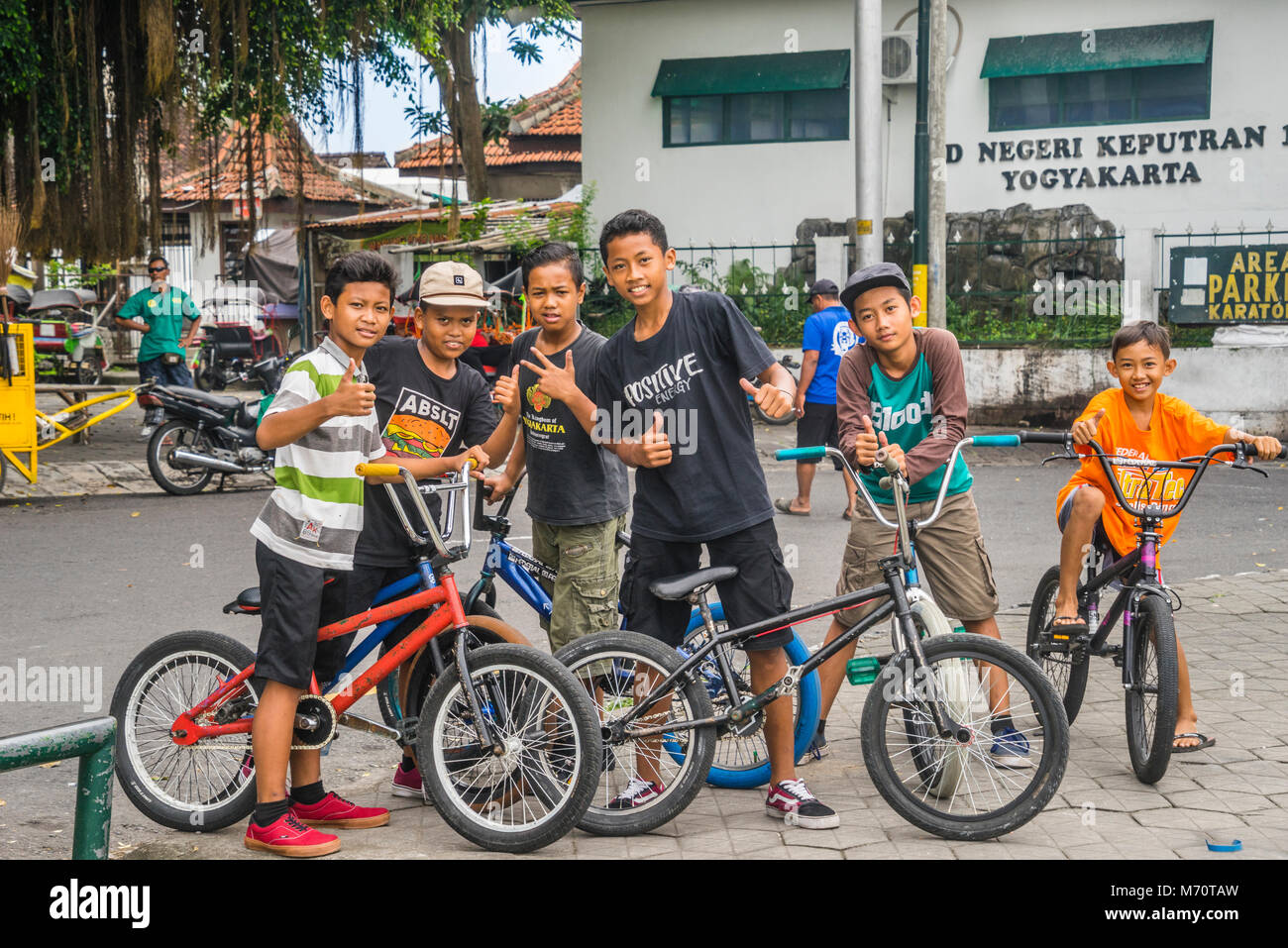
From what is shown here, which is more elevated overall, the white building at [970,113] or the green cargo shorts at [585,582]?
the white building at [970,113]

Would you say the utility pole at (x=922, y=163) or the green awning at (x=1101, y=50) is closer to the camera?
the utility pole at (x=922, y=163)

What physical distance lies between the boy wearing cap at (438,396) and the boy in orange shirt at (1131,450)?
208cm

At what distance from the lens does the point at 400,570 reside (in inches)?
180

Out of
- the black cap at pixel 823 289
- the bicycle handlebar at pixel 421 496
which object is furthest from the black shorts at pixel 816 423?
the bicycle handlebar at pixel 421 496

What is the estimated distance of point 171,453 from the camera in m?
12.1

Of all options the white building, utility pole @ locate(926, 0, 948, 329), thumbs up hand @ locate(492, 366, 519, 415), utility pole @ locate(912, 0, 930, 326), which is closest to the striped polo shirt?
thumbs up hand @ locate(492, 366, 519, 415)

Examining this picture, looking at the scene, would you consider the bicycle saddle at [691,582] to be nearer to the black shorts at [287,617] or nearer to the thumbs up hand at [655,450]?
the thumbs up hand at [655,450]

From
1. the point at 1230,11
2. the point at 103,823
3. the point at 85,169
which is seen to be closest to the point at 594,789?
the point at 103,823

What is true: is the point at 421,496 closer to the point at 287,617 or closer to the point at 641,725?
the point at 287,617

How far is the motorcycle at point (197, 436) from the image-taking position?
39.9ft

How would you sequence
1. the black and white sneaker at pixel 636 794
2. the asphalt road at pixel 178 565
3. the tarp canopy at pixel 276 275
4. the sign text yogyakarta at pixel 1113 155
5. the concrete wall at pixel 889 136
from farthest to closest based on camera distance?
the tarp canopy at pixel 276 275 → the sign text yogyakarta at pixel 1113 155 → the concrete wall at pixel 889 136 → the asphalt road at pixel 178 565 → the black and white sneaker at pixel 636 794

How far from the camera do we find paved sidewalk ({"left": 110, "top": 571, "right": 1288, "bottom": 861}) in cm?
411

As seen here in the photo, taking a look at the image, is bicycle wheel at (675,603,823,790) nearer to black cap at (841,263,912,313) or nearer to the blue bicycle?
the blue bicycle

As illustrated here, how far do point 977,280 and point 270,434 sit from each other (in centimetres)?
1522
